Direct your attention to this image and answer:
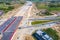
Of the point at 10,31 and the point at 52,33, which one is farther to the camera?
the point at 10,31

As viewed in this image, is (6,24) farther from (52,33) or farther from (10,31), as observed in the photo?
(52,33)

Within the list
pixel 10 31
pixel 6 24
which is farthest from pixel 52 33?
pixel 6 24

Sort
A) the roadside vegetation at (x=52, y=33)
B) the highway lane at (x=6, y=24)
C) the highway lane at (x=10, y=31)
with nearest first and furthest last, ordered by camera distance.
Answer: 1. the highway lane at (x=10, y=31)
2. the roadside vegetation at (x=52, y=33)
3. the highway lane at (x=6, y=24)

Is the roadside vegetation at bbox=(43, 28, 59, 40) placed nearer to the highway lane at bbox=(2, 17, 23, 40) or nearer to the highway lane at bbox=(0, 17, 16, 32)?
the highway lane at bbox=(2, 17, 23, 40)

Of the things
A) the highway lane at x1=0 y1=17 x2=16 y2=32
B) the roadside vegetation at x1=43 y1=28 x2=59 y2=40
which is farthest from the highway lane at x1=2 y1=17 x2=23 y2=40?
the roadside vegetation at x1=43 y1=28 x2=59 y2=40

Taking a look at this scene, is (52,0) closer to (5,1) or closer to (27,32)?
(5,1)

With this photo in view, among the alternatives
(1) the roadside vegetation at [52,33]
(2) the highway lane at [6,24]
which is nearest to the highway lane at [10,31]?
(2) the highway lane at [6,24]

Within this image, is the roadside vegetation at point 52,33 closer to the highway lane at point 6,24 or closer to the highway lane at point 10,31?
the highway lane at point 10,31

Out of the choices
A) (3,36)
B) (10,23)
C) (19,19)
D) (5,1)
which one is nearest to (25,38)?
(3,36)

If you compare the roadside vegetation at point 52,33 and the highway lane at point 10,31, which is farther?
the roadside vegetation at point 52,33

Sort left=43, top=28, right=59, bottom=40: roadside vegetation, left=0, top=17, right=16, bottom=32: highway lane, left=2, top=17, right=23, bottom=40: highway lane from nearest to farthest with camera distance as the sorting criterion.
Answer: left=2, top=17, right=23, bottom=40: highway lane → left=43, top=28, right=59, bottom=40: roadside vegetation → left=0, top=17, right=16, bottom=32: highway lane

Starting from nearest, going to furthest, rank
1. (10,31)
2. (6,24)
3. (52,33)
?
(52,33)
(10,31)
(6,24)
